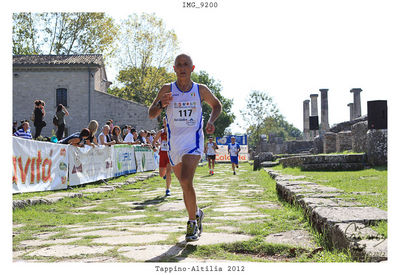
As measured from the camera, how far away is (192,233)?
391 cm

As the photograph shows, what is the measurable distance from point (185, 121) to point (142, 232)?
1.32 meters

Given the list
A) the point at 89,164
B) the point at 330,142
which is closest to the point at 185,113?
the point at 89,164

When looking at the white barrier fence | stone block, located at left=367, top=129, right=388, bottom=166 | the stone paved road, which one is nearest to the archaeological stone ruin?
stone block, located at left=367, top=129, right=388, bottom=166

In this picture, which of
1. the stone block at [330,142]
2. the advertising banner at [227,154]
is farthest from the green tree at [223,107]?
the stone block at [330,142]

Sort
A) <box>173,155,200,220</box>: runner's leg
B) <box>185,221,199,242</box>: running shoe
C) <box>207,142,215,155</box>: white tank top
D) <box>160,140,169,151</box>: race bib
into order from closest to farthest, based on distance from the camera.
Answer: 1. <box>185,221,199,242</box>: running shoe
2. <box>173,155,200,220</box>: runner's leg
3. <box>160,140,169,151</box>: race bib
4. <box>207,142,215,155</box>: white tank top

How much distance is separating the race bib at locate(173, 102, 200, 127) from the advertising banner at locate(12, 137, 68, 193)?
410 centimetres

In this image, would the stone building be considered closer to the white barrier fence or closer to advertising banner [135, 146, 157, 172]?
advertising banner [135, 146, 157, 172]

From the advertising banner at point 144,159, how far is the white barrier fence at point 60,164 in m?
1.43

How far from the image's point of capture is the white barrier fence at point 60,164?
726 centimetres

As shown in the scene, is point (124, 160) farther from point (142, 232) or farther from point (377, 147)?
point (142, 232)

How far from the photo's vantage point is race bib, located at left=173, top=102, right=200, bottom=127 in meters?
4.04

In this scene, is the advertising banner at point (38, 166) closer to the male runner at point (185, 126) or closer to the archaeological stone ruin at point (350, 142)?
the male runner at point (185, 126)

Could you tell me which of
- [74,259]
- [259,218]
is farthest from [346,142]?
[74,259]
